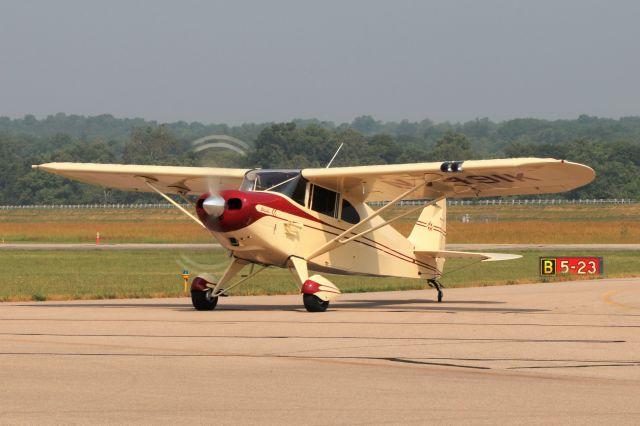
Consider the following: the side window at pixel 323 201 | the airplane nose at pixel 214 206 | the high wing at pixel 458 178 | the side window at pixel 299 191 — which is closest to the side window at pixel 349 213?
the high wing at pixel 458 178

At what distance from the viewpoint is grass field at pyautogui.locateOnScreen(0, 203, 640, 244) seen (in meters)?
67.4

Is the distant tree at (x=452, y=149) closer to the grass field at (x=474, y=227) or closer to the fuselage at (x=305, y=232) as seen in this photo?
the grass field at (x=474, y=227)

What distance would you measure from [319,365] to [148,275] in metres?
23.6

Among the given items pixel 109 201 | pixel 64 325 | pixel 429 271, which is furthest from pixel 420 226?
pixel 109 201

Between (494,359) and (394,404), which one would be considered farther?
(494,359)

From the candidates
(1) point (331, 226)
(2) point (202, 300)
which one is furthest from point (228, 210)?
(1) point (331, 226)

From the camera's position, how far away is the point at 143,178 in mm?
23656

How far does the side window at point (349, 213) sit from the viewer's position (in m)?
22.6

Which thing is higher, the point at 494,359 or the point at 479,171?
the point at 479,171

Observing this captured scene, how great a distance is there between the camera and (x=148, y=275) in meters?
35.1

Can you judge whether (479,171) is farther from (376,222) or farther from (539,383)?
(539,383)

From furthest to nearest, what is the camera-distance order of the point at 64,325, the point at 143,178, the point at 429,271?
the point at 429,271
the point at 143,178
the point at 64,325

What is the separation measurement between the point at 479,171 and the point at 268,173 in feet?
13.2

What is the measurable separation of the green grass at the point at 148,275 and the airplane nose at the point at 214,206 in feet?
10.8
